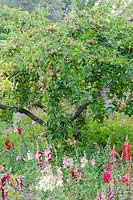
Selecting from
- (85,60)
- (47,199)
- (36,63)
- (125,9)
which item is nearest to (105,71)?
(85,60)

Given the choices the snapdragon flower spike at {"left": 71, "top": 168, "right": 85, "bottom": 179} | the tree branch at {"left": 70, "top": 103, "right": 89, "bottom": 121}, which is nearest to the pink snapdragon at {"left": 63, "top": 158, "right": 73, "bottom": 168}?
the snapdragon flower spike at {"left": 71, "top": 168, "right": 85, "bottom": 179}

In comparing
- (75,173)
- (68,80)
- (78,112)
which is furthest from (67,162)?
(78,112)

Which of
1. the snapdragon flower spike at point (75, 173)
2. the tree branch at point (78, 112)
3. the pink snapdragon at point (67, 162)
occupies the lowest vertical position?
the snapdragon flower spike at point (75, 173)

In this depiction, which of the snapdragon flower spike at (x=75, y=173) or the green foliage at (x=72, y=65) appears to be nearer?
the snapdragon flower spike at (x=75, y=173)

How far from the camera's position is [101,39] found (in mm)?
5434

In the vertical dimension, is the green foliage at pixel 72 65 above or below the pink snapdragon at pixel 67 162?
above

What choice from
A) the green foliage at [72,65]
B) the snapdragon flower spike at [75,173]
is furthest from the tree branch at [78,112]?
the snapdragon flower spike at [75,173]

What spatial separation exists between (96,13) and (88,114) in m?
1.86

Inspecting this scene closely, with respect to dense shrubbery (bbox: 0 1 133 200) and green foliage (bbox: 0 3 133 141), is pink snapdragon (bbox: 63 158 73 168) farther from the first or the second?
green foliage (bbox: 0 3 133 141)

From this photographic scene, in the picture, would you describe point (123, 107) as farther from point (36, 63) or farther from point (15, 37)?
point (15, 37)

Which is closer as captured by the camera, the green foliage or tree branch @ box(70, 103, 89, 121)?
the green foliage

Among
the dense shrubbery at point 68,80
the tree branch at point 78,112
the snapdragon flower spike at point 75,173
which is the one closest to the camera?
the snapdragon flower spike at point 75,173

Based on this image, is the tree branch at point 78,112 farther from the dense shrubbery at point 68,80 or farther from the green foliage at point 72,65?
the green foliage at point 72,65

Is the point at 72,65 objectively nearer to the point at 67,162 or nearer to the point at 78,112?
the point at 78,112
